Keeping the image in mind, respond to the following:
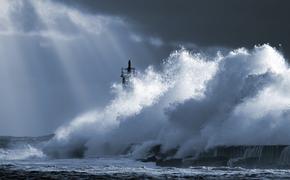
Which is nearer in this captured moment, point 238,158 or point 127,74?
point 238,158

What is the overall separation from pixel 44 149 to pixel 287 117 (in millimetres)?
23319

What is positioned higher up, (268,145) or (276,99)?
(276,99)

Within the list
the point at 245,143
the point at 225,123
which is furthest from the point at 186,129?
the point at 245,143

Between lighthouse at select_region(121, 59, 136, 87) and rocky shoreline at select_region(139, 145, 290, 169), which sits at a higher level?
lighthouse at select_region(121, 59, 136, 87)

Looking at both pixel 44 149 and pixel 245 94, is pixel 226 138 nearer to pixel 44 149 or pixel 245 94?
pixel 245 94

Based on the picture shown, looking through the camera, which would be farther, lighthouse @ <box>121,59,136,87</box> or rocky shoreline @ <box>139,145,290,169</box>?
lighthouse @ <box>121,59,136,87</box>

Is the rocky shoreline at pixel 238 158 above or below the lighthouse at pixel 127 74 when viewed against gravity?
below

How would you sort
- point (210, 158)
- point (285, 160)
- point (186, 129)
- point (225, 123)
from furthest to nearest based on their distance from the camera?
point (186, 129)
point (225, 123)
point (210, 158)
point (285, 160)

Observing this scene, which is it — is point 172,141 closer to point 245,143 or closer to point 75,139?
point 245,143

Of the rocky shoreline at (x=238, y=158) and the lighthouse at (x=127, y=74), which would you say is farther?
the lighthouse at (x=127, y=74)

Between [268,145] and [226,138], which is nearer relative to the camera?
[268,145]

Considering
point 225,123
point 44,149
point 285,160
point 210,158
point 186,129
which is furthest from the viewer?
point 44,149

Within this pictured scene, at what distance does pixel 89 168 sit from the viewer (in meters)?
34.7

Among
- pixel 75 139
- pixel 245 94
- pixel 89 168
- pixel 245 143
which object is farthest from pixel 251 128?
pixel 75 139
